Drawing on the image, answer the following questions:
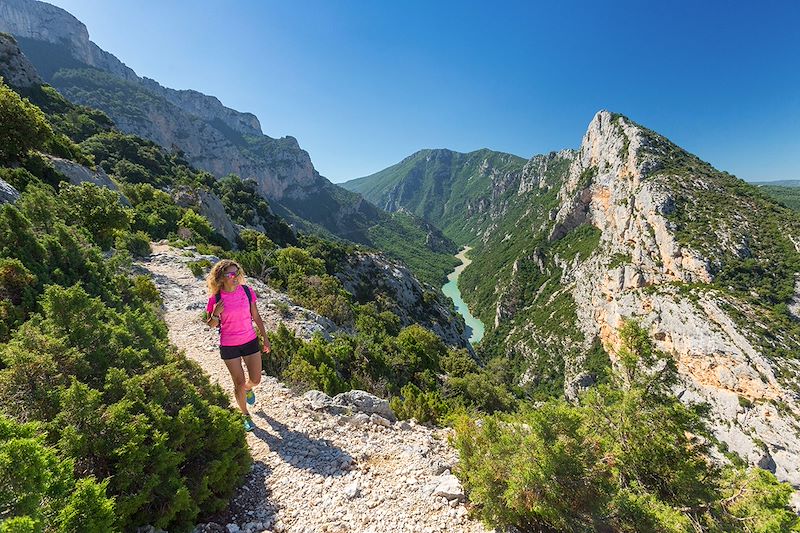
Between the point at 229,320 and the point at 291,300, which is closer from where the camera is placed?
the point at 229,320

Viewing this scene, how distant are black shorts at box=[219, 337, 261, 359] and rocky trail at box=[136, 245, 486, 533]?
133cm

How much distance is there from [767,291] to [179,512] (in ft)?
195

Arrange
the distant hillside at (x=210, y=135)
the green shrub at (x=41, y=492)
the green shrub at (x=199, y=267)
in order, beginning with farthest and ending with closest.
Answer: the distant hillside at (x=210, y=135)
the green shrub at (x=199, y=267)
the green shrub at (x=41, y=492)

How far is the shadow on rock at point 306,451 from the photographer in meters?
4.71

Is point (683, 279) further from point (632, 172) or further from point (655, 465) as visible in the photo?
point (655, 465)

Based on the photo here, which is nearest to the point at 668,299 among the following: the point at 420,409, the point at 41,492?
the point at 420,409

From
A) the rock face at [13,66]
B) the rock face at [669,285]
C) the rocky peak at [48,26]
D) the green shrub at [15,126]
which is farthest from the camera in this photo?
the rocky peak at [48,26]

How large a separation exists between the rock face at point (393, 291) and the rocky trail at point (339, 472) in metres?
30.6

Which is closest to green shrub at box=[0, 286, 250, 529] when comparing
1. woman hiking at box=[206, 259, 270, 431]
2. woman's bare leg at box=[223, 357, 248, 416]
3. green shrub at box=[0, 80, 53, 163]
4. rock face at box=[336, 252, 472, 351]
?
woman's bare leg at box=[223, 357, 248, 416]

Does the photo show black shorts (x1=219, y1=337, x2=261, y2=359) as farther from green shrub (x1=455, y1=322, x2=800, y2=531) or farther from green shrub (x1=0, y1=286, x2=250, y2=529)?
green shrub (x1=455, y1=322, x2=800, y2=531)

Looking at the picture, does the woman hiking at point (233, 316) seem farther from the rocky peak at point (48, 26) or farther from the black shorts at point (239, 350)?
the rocky peak at point (48, 26)

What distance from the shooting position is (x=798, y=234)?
4388cm

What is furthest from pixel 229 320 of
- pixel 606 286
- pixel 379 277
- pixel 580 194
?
pixel 580 194

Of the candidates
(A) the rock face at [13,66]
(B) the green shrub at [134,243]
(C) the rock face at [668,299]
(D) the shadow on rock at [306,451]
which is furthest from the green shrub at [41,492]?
(A) the rock face at [13,66]
